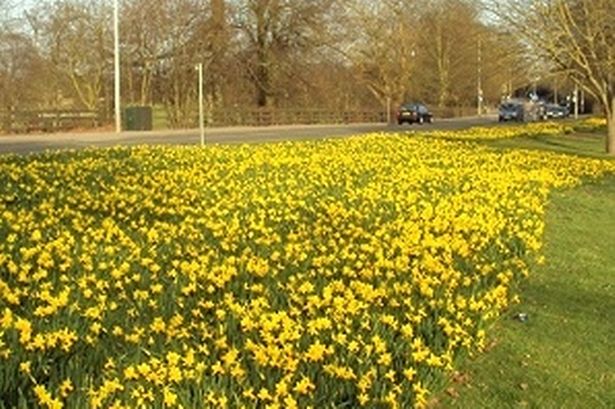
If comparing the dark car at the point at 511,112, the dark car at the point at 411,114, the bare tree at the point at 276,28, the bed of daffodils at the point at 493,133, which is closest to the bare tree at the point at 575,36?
the bed of daffodils at the point at 493,133

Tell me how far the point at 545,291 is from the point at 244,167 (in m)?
8.87

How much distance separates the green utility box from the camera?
46.7m

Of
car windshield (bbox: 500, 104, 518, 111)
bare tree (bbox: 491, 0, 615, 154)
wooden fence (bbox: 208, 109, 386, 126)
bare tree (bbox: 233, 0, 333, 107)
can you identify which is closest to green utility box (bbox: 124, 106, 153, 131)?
wooden fence (bbox: 208, 109, 386, 126)

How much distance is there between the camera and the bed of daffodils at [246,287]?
15.3 feet

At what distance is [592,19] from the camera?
2608 cm

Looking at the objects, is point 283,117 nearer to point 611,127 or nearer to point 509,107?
point 509,107

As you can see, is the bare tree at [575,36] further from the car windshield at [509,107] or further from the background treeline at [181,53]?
the car windshield at [509,107]

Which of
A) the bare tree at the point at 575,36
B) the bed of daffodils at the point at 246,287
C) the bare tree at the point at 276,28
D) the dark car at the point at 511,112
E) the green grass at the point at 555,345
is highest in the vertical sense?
the bare tree at the point at 276,28

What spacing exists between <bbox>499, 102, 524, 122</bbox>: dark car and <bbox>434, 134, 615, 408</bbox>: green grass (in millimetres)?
53019

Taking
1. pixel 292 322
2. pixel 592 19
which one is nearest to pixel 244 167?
pixel 292 322

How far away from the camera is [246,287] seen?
6.52 m

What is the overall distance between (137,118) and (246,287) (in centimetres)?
4146

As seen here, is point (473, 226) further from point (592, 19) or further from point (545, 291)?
point (592, 19)

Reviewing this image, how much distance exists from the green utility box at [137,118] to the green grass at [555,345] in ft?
123
